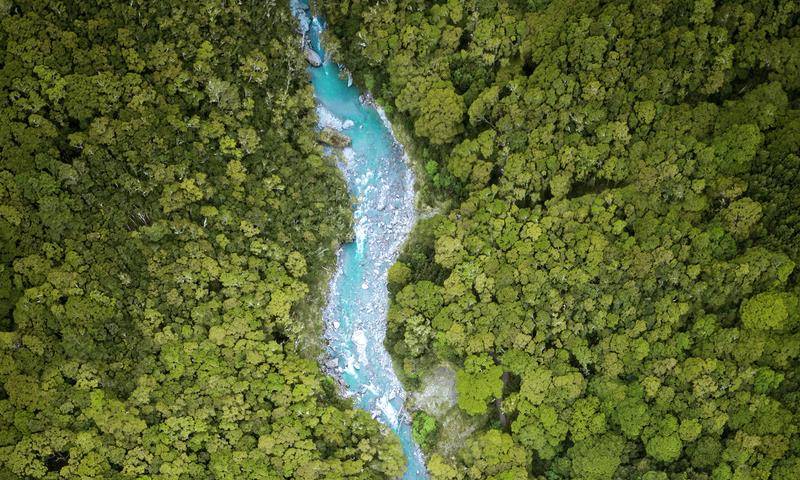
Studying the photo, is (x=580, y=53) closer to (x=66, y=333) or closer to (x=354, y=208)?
(x=354, y=208)

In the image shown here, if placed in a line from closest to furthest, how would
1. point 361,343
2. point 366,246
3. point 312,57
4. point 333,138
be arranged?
point 361,343 < point 366,246 < point 333,138 < point 312,57

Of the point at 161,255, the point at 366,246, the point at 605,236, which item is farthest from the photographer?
the point at 366,246

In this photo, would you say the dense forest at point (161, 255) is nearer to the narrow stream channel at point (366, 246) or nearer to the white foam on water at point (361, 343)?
the narrow stream channel at point (366, 246)

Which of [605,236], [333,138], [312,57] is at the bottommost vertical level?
[605,236]

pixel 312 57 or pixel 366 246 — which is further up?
pixel 312 57

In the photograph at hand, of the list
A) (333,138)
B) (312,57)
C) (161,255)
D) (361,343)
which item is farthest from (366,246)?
(312,57)

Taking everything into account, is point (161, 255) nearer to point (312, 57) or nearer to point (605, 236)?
point (312, 57)

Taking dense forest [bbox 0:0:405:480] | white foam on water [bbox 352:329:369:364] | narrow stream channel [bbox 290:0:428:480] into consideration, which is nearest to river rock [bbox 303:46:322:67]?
narrow stream channel [bbox 290:0:428:480]

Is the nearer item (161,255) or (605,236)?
(605,236)
